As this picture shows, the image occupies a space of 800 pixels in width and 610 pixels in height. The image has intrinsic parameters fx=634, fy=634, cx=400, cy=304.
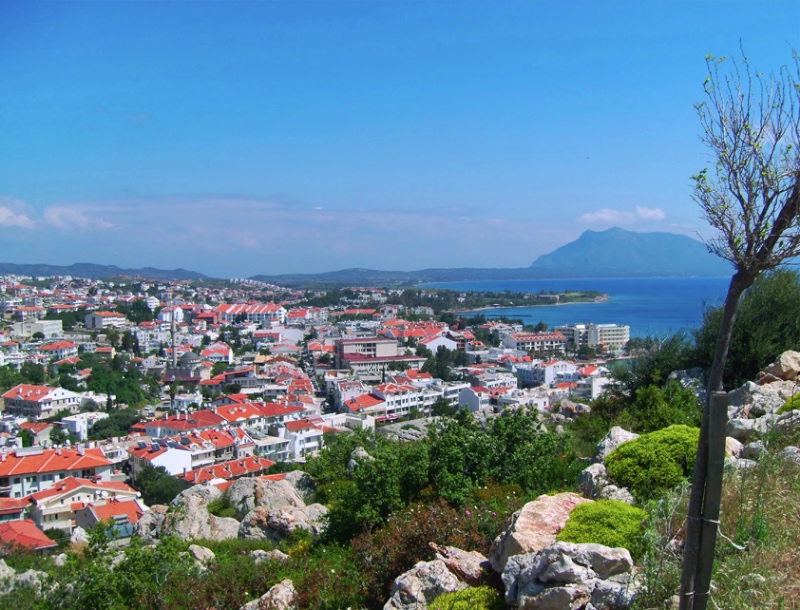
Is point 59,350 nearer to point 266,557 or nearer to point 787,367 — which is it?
point 266,557

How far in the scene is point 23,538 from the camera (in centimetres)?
1222

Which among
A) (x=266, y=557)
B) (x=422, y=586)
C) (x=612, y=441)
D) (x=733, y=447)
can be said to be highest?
(x=733, y=447)

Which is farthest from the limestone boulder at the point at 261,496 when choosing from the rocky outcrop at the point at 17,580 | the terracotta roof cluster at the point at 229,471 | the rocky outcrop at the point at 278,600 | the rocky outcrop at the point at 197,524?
the terracotta roof cluster at the point at 229,471

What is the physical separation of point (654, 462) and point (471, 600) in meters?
1.72

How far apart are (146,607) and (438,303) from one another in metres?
89.4

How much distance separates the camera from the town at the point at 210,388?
18.4 meters

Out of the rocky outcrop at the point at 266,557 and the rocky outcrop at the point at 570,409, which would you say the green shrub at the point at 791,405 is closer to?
the rocky outcrop at the point at 266,557

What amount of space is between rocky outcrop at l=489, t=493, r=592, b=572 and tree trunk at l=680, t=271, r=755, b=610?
97cm

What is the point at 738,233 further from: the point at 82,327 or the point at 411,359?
the point at 82,327

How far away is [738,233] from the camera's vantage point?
2.11 metres

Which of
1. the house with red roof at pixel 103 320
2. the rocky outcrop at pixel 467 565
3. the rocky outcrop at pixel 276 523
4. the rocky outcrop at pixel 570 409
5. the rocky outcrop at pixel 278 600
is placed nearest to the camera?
the rocky outcrop at pixel 467 565

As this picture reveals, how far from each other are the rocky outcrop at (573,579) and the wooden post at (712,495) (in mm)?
435

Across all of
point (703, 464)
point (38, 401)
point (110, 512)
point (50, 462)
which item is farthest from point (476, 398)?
point (703, 464)

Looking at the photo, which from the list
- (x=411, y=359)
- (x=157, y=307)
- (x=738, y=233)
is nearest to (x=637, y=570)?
(x=738, y=233)
